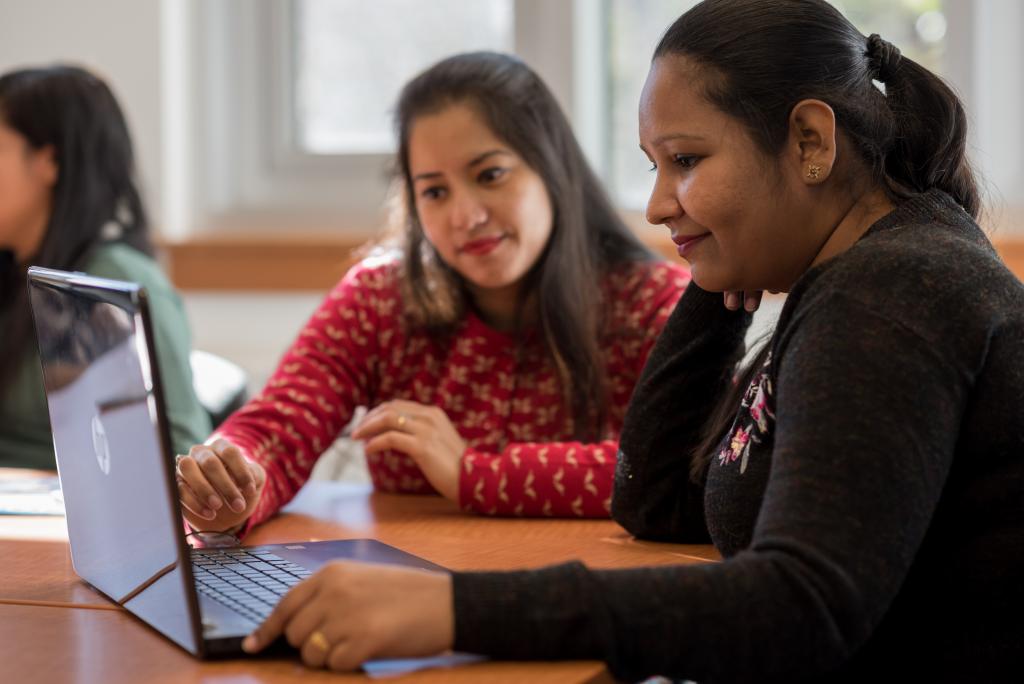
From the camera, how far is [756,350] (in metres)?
1.27

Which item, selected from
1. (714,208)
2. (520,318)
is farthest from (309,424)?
(714,208)

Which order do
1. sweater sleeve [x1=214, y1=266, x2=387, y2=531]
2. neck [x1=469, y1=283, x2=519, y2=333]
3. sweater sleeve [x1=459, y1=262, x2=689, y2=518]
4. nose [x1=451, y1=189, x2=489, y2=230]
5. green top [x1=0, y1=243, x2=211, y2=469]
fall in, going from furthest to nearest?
green top [x1=0, y1=243, x2=211, y2=469], neck [x1=469, y1=283, x2=519, y2=333], nose [x1=451, y1=189, x2=489, y2=230], sweater sleeve [x1=214, y1=266, x2=387, y2=531], sweater sleeve [x1=459, y1=262, x2=689, y2=518]

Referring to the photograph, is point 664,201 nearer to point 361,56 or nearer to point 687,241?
point 687,241

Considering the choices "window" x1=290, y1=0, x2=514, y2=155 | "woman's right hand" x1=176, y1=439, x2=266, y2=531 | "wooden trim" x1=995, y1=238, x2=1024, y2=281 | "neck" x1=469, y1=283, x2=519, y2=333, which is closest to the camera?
"woman's right hand" x1=176, y1=439, x2=266, y2=531

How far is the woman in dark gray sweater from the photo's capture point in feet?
2.65

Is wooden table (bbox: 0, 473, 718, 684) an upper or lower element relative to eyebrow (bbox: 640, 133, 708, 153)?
lower

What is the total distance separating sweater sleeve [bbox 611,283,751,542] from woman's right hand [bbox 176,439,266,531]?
1.26 feet

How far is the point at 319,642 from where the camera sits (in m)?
0.82

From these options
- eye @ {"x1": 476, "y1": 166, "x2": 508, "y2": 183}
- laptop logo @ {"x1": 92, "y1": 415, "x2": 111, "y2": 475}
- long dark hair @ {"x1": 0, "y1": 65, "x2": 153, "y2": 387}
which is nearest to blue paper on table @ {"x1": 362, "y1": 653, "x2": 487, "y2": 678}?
laptop logo @ {"x1": 92, "y1": 415, "x2": 111, "y2": 475}

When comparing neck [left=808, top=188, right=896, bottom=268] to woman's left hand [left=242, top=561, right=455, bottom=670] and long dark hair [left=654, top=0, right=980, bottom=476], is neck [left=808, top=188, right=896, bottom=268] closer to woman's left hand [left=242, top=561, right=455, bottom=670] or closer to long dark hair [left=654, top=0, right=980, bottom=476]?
long dark hair [left=654, top=0, right=980, bottom=476]

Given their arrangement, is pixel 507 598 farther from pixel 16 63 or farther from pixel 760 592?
pixel 16 63

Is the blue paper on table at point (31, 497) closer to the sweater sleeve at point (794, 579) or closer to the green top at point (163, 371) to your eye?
the green top at point (163, 371)

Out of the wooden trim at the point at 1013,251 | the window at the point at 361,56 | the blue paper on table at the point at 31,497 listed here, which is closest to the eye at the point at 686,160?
the blue paper on table at the point at 31,497

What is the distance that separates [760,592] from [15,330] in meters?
1.71
